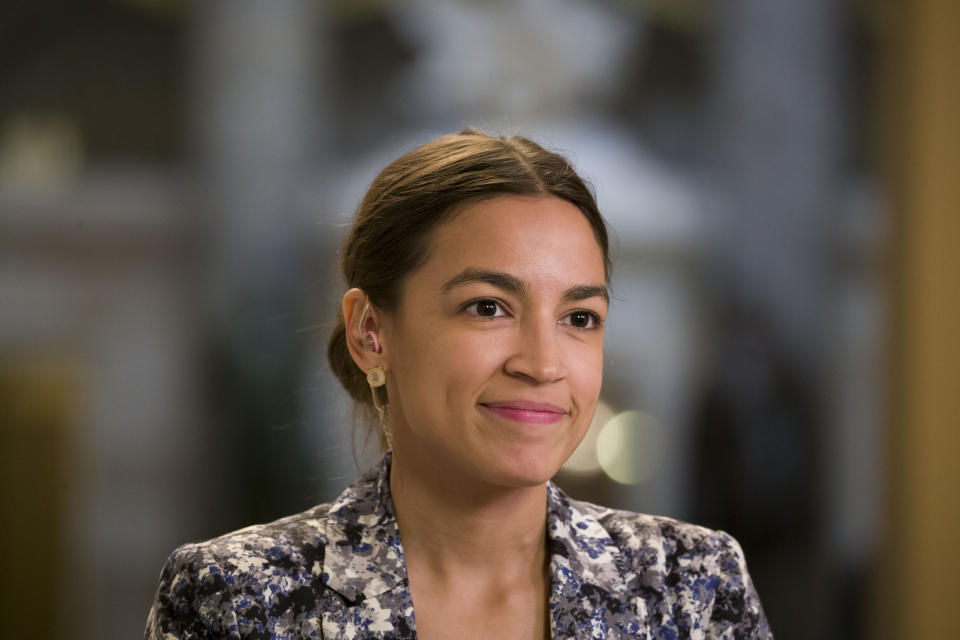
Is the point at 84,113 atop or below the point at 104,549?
atop

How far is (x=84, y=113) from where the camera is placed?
331 centimetres

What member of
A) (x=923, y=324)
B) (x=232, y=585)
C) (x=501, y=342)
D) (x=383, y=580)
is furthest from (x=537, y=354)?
(x=923, y=324)

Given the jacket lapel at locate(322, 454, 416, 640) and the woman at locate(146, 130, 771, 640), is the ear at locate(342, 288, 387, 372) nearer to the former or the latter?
the woman at locate(146, 130, 771, 640)

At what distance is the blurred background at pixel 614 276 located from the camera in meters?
3.26

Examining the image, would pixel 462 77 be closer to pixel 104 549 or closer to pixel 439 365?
pixel 104 549

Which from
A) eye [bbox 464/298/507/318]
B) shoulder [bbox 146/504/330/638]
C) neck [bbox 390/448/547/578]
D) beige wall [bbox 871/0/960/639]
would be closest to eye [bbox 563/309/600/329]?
eye [bbox 464/298/507/318]

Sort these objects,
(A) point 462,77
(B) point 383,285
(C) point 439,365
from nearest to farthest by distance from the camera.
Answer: (C) point 439,365 → (B) point 383,285 → (A) point 462,77

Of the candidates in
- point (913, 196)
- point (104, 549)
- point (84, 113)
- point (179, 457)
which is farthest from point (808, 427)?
point (84, 113)

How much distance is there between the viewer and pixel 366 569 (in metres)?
1.69

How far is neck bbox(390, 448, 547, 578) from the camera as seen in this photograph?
66.6 inches

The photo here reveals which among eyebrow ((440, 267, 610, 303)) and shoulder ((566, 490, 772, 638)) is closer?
eyebrow ((440, 267, 610, 303))

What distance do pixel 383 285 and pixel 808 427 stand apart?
2.21 metres

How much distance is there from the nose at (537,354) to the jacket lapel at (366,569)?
341mm

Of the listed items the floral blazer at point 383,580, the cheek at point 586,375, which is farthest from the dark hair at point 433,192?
the floral blazer at point 383,580
